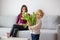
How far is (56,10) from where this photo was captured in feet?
15.7

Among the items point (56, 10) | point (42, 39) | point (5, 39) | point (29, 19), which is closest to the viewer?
point (5, 39)

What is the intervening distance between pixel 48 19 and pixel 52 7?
1.63 ft

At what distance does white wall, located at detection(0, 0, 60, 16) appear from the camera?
4.79 metres

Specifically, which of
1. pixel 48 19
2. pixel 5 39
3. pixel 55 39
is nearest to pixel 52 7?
pixel 48 19

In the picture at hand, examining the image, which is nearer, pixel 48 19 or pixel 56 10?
pixel 48 19

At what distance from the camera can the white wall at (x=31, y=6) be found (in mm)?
4785

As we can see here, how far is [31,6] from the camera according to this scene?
487 cm

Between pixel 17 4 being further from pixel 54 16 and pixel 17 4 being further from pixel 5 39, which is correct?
pixel 5 39

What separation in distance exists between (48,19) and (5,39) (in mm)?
1659

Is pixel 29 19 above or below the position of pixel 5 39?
above

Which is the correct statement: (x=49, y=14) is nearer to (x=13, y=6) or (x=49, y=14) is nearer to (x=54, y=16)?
(x=54, y=16)

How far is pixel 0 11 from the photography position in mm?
4938

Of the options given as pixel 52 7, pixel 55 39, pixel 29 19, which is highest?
pixel 52 7

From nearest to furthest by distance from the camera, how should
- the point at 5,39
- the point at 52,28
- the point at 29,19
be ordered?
1. the point at 5,39
2. the point at 29,19
3. the point at 52,28
